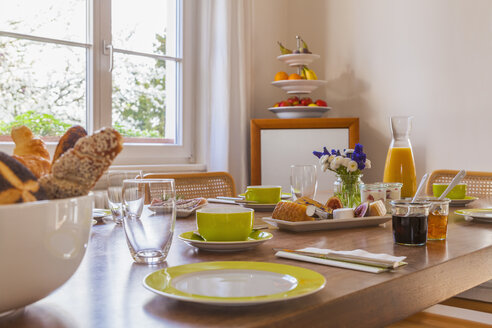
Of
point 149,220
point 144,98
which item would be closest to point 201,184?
point 144,98

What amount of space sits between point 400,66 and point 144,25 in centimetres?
154

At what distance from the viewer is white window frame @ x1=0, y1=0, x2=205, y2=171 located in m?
2.75

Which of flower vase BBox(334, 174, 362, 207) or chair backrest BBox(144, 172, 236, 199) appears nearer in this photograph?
flower vase BBox(334, 174, 362, 207)

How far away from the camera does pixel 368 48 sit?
3.33 meters

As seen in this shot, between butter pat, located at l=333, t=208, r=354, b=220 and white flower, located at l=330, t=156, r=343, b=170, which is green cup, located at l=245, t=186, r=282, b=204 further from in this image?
butter pat, located at l=333, t=208, r=354, b=220

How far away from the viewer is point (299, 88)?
10.9 feet

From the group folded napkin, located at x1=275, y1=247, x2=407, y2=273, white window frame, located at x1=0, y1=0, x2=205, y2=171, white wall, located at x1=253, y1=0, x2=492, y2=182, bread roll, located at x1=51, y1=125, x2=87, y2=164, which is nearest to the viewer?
Answer: bread roll, located at x1=51, y1=125, x2=87, y2=164

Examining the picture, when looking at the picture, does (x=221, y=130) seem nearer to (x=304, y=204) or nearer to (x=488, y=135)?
(x=488, y=135)

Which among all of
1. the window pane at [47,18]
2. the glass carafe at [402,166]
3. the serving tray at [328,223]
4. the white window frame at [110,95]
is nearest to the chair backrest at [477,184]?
the glass carafe at [402,166]

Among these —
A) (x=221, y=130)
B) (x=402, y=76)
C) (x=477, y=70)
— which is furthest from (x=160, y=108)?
(x=477, y=70)

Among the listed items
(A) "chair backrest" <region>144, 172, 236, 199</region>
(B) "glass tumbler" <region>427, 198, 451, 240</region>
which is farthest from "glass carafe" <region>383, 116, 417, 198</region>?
(A) "chair backrest" <region>144, 172, 236, 199</region>

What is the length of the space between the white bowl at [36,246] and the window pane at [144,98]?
2442 mm

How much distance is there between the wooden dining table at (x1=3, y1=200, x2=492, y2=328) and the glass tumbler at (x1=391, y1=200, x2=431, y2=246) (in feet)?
0.06

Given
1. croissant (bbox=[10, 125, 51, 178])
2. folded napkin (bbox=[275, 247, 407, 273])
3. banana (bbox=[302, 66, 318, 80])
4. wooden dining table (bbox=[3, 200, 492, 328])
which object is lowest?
wooden dining table (bbox=[3, 200, 492, 328])
